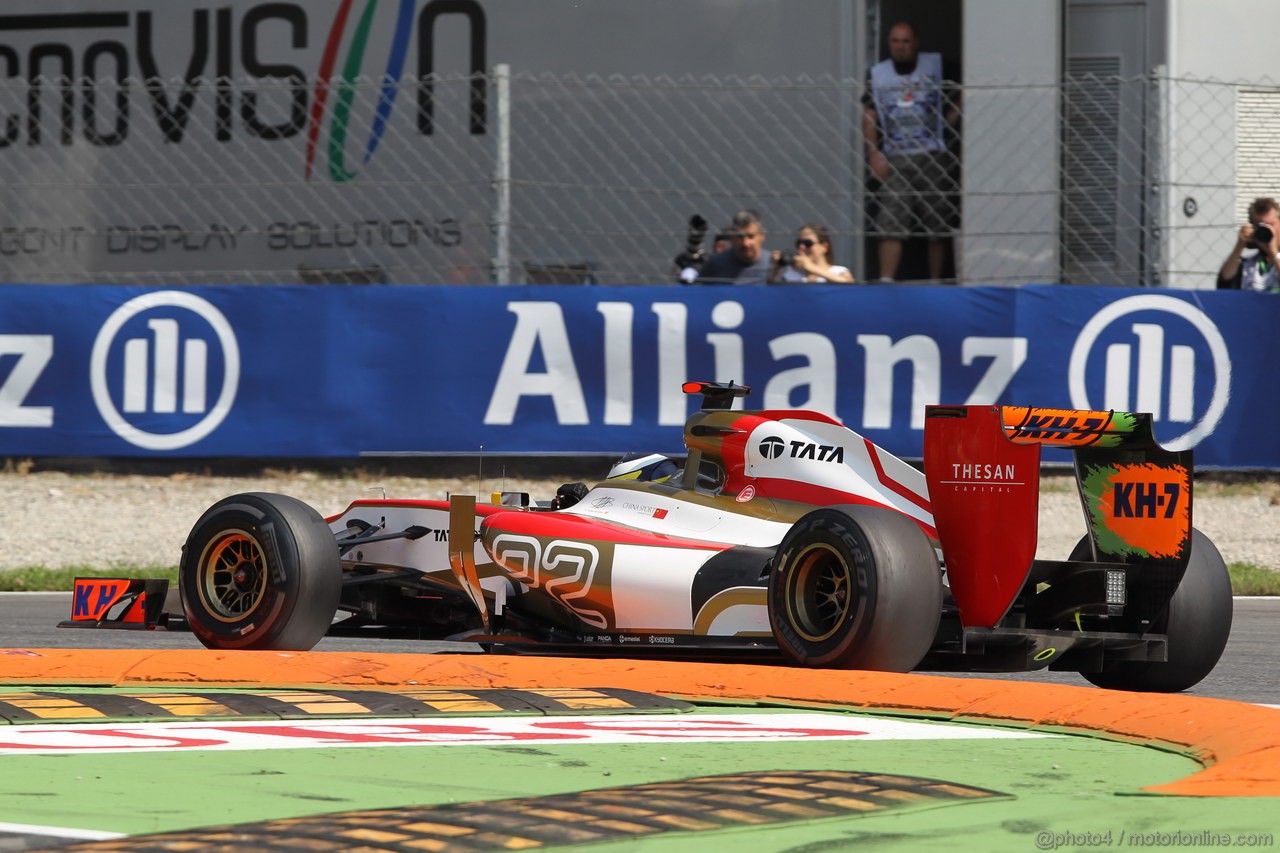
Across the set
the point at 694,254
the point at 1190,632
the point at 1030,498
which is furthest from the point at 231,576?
the point at 694,254

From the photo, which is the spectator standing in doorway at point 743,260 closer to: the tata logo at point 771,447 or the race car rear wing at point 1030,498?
the tata logo at point 771,447

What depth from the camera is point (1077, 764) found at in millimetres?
4746

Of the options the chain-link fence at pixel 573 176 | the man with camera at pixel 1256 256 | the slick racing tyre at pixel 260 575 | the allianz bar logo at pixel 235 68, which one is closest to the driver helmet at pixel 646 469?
the slick racing tyre at pixel 260 575

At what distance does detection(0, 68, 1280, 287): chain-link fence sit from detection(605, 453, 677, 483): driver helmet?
12.8ft

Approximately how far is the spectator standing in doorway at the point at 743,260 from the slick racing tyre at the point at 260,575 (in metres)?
5.31

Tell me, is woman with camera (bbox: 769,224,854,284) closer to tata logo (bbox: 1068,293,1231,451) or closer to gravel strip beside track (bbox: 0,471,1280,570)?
tata logo (bbox: 1068,293,1231,451)

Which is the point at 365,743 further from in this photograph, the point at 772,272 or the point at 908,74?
the point at 908,74

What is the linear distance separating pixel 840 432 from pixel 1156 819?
10.3 feet

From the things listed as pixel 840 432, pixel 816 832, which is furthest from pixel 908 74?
pixel 816 832

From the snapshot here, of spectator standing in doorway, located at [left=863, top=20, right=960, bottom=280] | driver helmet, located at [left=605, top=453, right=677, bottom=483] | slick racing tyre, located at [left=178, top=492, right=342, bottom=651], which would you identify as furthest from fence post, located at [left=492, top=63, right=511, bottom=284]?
slick racing tyre, located at [left=178, top=492, right=342, bottom=651]

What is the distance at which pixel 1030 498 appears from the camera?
6.37 metres

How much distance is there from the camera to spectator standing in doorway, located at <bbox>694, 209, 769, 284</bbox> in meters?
12.2

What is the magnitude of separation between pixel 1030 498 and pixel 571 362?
5.82 m

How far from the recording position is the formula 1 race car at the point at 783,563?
6.32m
